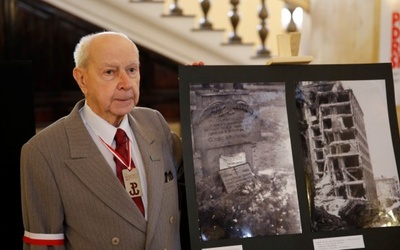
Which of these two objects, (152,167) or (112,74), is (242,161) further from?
(112,74)

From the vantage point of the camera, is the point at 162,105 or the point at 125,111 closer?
the point at 125,111

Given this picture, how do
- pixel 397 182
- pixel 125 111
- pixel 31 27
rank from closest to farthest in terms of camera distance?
1. pixel 125 111
2. pixel 397 182
3. pixel 31 27

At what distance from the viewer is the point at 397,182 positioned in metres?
2.78

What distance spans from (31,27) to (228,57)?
1553 mm

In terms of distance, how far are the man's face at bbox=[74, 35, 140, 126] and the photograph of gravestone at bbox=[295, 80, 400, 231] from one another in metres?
0.68

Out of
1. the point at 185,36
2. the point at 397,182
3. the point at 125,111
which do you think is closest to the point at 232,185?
the point at 125,111

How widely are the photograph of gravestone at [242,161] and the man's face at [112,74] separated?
25 cm

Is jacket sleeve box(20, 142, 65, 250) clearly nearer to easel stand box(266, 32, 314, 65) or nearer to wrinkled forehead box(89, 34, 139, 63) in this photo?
wrinkled forehead box(89, 34, 139, 63)

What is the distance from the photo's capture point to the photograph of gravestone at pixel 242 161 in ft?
8.48

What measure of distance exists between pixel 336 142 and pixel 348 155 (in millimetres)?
70

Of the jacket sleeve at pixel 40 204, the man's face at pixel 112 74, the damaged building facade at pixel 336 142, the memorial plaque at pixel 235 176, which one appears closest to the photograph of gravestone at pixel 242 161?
the memorial plaque at pixel 235 176

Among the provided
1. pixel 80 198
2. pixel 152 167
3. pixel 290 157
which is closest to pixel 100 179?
pixel 80 198

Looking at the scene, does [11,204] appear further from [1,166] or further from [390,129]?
[390,129]

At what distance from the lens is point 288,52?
9.06 feet
